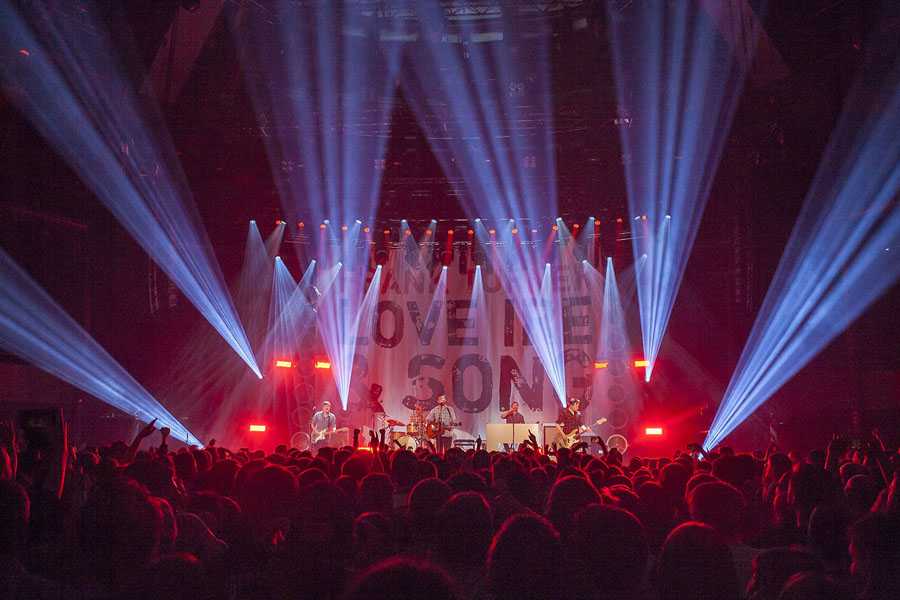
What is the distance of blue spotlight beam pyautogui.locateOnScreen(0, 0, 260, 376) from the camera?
13555mm

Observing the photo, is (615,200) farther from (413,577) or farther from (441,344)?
(413,577)

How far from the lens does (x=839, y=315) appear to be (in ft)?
51.7

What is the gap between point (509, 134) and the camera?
18.6 metres

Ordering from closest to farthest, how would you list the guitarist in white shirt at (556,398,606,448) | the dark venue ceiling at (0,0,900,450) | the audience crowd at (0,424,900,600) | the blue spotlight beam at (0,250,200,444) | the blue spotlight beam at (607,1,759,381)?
1. the audience crowd at (0,424,900,600)
2. the blue spotlight beam at (0,250,200,444)
3. the dark venue ceiling at (0,0,900,450)
4. the blue spotlight beam at (607,1,759,381)
5. the guitarist in white shirt at (556,398,606,448)

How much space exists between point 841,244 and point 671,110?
4272 millimetres

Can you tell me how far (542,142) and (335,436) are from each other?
9500 mm

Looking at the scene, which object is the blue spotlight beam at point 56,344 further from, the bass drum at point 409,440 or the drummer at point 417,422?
the drummer at point 417,422

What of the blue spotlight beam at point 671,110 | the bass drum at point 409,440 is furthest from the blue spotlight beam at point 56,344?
the blue spotlight beam at point 671,110

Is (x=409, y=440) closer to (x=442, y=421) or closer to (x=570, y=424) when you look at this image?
(x=442, y=421)

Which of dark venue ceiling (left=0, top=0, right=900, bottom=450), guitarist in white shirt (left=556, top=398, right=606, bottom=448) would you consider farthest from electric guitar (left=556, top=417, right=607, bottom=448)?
dark venue ceiling (left=0, top=0, right=900, bottom=450)

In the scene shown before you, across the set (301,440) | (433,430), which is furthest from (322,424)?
(433,430)

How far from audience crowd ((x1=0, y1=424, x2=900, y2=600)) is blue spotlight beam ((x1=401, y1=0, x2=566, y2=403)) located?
12.4m

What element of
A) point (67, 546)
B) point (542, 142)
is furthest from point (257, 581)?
point (542, 142)

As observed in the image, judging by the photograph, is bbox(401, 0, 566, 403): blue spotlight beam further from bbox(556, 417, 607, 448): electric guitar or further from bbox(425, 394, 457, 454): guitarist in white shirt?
bbox(425, 394, 457, 454): guitarist in white shirt
